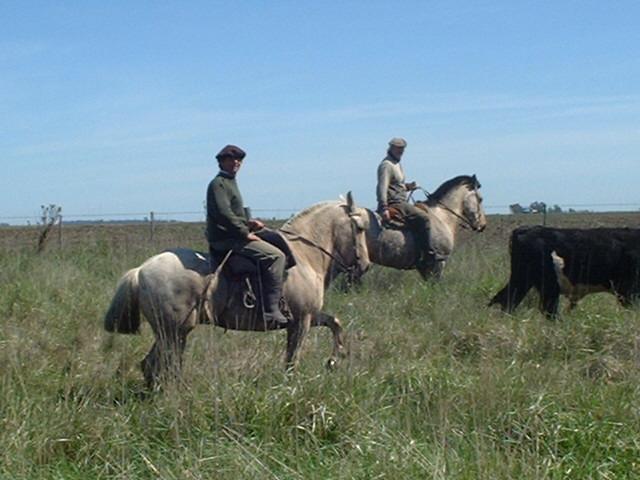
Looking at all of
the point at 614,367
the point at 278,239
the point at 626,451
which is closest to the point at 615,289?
the point at 614,367

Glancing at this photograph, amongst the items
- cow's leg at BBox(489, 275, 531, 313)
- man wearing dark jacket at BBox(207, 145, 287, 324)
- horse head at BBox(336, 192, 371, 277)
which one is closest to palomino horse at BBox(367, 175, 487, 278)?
cow's leg at BBox(489, 275, 531, 313)

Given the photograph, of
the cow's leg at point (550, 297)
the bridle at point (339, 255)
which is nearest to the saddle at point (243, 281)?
the bridle at point (339, 255)

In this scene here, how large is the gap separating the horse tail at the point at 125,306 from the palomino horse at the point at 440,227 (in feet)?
19.3

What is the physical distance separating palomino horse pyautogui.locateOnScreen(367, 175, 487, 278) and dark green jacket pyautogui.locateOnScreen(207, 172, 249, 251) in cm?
527

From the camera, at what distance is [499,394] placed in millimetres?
6789

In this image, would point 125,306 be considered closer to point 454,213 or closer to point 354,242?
point 354,242

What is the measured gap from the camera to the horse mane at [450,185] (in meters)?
16.0

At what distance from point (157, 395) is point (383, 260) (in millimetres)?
8046

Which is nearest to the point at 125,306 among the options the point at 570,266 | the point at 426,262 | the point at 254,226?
the point at 254,226

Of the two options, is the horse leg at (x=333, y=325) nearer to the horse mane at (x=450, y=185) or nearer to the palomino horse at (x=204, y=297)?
the palomino horse at (x=204, y=297)

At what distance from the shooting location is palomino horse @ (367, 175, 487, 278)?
576 inches

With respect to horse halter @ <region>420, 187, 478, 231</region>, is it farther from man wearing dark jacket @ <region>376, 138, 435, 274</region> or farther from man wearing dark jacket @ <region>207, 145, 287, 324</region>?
man wearing dark jacket @ <region>207, 145, 287, 324</region>

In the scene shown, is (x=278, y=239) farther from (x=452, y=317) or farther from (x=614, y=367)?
(x=614, y=367)

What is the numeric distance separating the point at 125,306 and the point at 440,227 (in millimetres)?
8199
